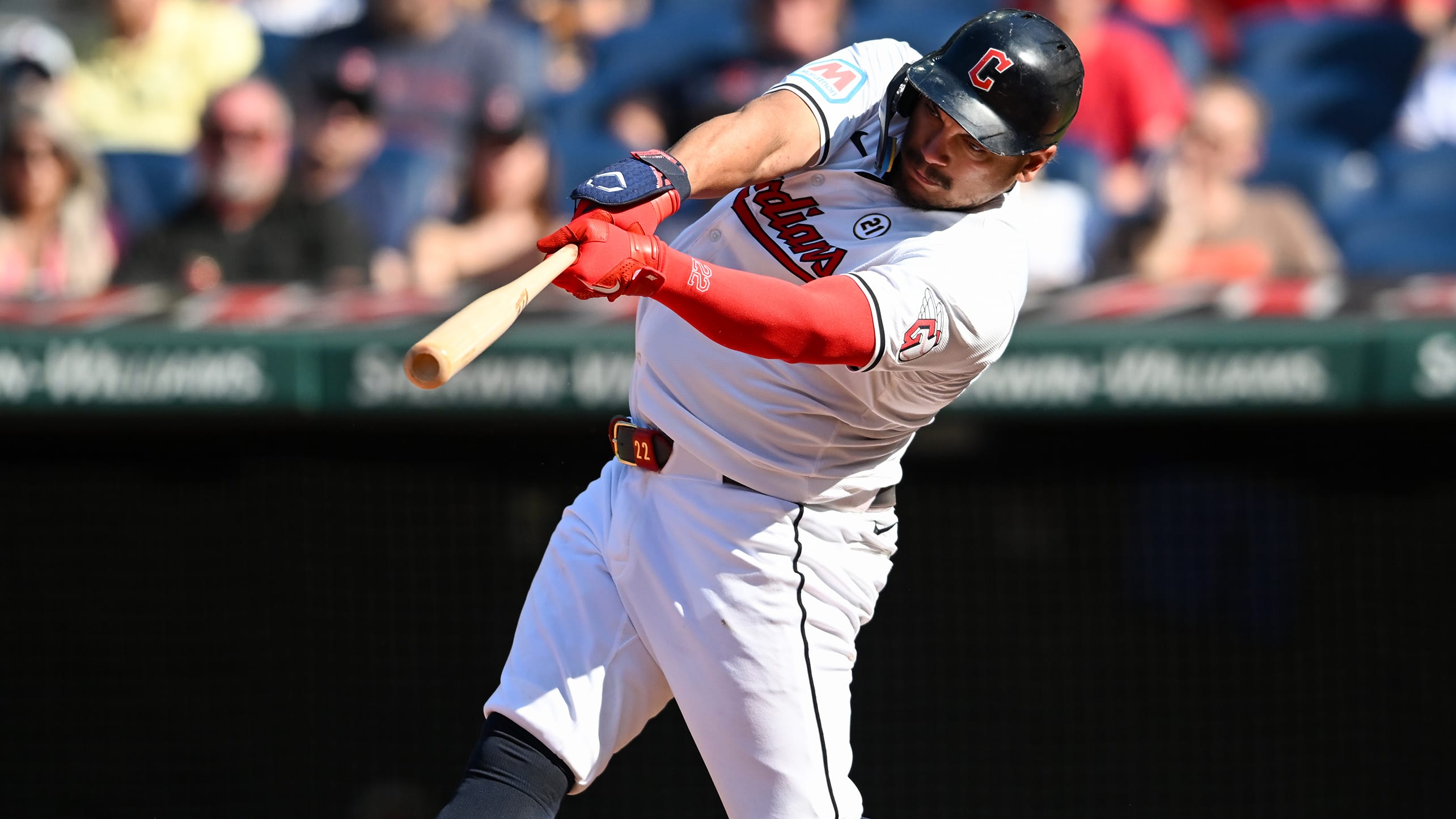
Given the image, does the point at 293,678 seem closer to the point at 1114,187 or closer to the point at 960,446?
the point at 960,446

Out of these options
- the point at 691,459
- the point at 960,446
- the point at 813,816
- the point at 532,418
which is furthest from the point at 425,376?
the point at 960,446

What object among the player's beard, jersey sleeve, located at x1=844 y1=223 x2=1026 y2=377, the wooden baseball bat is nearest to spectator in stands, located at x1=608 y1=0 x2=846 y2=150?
the player's beard

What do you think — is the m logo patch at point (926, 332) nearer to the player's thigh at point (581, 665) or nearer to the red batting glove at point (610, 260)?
the red batting glove at point (610, 260)

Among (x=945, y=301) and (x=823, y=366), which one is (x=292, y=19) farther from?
(x=945, y=301)

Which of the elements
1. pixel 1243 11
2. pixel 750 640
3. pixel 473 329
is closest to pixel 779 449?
pixel 750 640

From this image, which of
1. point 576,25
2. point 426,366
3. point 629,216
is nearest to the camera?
point 426,366

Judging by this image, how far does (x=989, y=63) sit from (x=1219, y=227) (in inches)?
103

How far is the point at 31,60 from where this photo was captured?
477cm

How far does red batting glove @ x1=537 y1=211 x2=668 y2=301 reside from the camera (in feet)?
5.73

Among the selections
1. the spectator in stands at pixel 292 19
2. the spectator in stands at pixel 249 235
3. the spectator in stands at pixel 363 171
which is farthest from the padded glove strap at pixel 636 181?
the spectator in stands at pixel 292 19

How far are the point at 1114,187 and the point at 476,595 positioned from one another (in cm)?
223

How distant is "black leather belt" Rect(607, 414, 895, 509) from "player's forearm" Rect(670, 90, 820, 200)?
1.20 ft

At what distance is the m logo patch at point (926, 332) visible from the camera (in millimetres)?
1919

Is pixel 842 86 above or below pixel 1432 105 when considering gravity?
above
